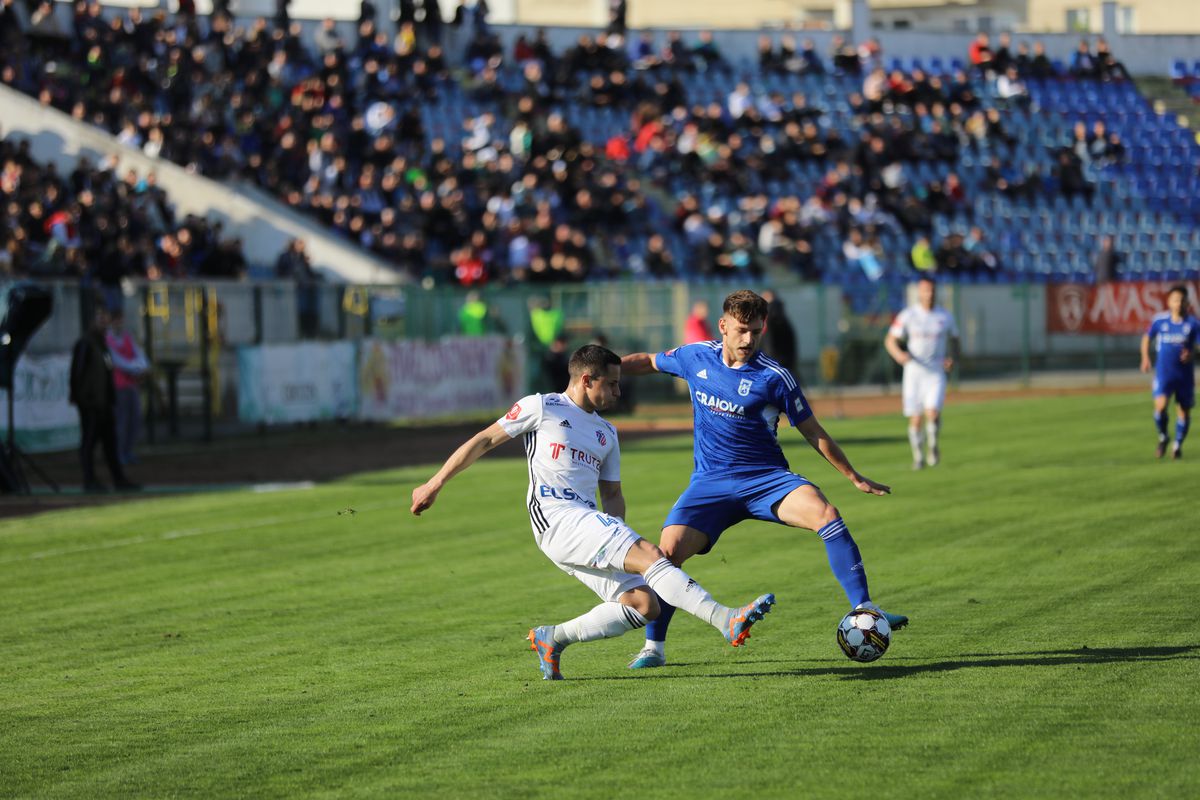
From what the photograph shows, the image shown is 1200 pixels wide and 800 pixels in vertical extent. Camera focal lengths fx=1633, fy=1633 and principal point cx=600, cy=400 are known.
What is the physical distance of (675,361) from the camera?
9547 millimetres

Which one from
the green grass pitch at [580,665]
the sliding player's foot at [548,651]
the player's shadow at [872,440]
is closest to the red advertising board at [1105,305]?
the player's shadow at [872,440]

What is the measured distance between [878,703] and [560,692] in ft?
5.55

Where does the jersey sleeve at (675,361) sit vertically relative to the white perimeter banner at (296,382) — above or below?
above

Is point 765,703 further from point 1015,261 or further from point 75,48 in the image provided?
point 1015,261

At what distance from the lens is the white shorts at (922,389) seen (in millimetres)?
20719

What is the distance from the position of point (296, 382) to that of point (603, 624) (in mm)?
20566

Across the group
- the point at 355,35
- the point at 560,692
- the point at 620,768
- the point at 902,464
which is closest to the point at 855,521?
the point at 902,464

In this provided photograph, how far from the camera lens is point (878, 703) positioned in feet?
26.4

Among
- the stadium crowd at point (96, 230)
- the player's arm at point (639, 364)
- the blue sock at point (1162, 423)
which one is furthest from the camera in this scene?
the stadium crowd at point (96, 230)

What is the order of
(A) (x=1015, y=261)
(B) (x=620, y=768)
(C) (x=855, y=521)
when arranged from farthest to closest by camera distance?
1. (A) (x=1015, y=261)
2. (C) (x=855, y=521)
3. (B) (x=620, y=768)

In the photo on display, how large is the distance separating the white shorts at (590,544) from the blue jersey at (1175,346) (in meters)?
14.1

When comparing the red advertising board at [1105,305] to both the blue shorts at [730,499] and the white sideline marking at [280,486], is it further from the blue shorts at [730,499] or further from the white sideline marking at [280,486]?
the blue shorts at [730,499]

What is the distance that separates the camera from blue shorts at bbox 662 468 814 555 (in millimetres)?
9211

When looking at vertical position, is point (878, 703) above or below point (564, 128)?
below
